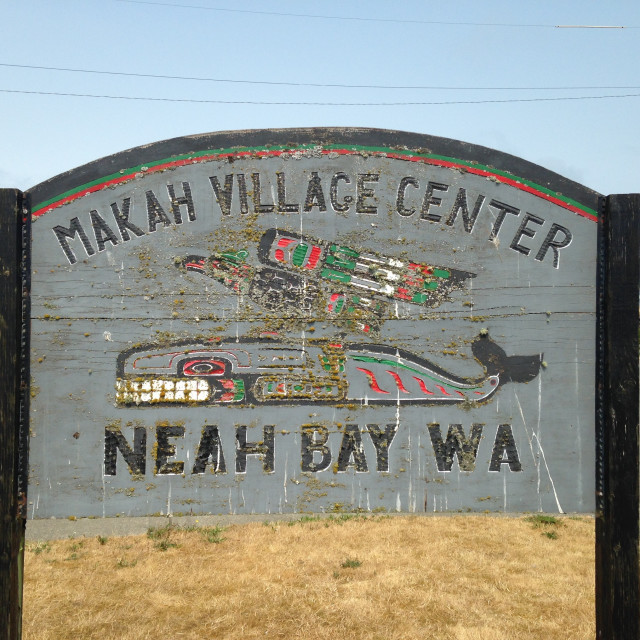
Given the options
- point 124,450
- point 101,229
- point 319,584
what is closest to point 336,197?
point 101,229

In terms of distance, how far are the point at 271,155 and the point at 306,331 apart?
78 centimetres

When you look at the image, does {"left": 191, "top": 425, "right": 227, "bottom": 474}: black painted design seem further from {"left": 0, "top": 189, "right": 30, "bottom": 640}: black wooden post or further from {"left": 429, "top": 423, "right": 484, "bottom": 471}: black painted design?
{"left": 429, "top": 423, "right": 484, "bottom": 471}: black painted design

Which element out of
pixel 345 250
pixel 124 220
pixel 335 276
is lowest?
pixel 335 276

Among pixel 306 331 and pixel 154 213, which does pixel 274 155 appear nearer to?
pixel 154 213

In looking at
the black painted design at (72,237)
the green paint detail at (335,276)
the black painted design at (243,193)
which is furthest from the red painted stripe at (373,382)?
the black painted design at (72,237)

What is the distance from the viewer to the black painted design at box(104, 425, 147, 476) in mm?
2930

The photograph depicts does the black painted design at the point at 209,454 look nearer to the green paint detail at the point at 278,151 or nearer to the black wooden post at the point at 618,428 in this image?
the green paint detail at the point at 278,151

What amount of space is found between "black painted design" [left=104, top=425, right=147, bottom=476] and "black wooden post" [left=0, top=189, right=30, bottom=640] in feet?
1.12

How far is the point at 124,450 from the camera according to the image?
9.63 ft

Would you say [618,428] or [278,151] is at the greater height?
[278,151]

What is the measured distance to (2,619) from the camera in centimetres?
282

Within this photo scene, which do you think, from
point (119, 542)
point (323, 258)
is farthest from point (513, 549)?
point (323, 258)

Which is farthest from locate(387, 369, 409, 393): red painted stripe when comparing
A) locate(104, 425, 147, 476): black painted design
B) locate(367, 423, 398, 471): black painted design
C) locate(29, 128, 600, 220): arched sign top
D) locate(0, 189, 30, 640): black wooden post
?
locate(0, 189, 30, 640): black wooden post

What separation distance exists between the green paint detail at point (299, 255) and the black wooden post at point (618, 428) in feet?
4.29
